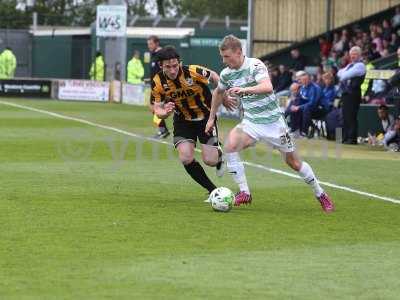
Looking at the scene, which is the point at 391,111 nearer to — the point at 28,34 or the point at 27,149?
the point at 27,149

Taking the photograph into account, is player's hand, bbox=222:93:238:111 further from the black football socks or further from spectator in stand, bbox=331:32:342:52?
spectator in stand, bbox=331:32:342:52

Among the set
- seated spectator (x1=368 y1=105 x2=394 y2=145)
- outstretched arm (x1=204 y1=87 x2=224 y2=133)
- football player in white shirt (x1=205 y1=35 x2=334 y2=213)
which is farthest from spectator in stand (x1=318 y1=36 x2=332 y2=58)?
football player in white shirt (x1=205 y1=35 x2=334 y2=213)

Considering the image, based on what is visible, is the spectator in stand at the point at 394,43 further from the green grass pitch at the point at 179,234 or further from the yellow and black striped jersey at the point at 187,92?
the yellow and black striped jersey at the point at 187,92

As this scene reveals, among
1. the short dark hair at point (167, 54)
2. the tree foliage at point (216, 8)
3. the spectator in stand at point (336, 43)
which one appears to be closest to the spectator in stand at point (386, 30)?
the spectator in stand at point (336, 43)

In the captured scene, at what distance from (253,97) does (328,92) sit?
13.8 meters

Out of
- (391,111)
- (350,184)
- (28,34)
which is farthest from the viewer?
(28,34)

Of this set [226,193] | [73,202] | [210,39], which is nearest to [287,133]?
[226,193]

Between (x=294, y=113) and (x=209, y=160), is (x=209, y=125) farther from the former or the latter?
(x=294, y=113)

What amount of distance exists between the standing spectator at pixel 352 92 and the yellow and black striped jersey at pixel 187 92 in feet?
33.9

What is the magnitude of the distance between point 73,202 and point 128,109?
22.4m

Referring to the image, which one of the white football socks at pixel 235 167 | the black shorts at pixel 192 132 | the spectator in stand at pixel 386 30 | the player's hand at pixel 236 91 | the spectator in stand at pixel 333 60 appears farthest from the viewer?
the spectator in stand at pixel 386 30

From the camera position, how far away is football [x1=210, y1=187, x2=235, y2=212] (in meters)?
12.2

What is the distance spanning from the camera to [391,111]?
23.4 metres

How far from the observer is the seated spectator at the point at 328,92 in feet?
84.3
